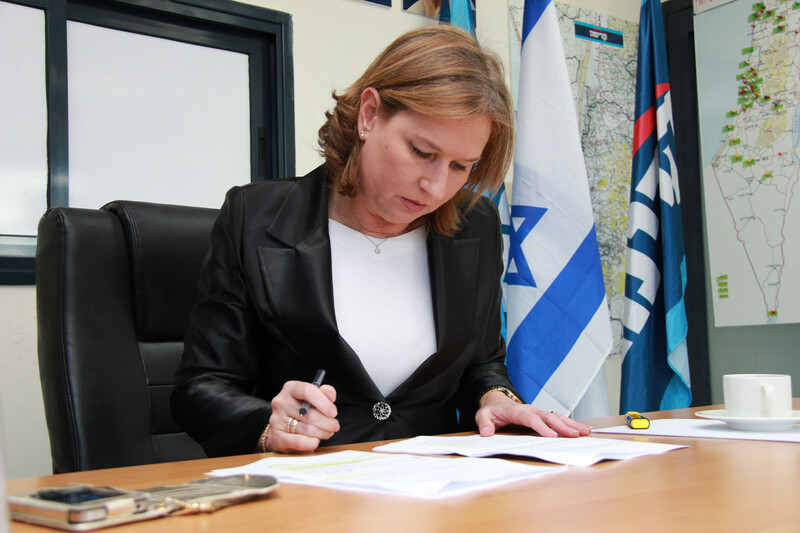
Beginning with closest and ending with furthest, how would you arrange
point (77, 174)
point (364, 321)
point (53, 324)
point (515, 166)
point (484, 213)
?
1. point (53, 324)
2. point (364, 321)
3. point (484, 213)
4. point (77, 174)
5. point (515, 166)

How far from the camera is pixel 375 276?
143 cm

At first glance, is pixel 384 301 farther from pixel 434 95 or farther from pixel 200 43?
pixel 200 43

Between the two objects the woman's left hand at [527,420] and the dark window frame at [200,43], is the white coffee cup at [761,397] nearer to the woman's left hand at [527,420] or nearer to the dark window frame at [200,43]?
the woman's left hand at [527,420]

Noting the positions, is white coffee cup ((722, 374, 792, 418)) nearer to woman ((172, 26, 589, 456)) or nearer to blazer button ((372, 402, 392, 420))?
woman ((172, 26, 589, 456))

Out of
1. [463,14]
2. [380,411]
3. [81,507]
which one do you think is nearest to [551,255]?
[463,14]

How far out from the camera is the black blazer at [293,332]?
123 centimetres

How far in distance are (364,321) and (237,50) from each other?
1496 millimetres

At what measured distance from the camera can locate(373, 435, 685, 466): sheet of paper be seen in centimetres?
78

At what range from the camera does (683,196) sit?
3.36m

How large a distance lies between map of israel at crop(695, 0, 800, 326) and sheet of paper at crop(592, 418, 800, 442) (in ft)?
6.23

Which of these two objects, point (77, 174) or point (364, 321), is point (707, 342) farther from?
point (77, 174)

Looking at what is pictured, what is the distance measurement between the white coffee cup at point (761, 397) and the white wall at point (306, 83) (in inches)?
67.9

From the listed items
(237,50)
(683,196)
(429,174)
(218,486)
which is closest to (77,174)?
(237,50)

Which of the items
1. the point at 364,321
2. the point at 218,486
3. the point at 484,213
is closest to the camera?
the point at 218,486
